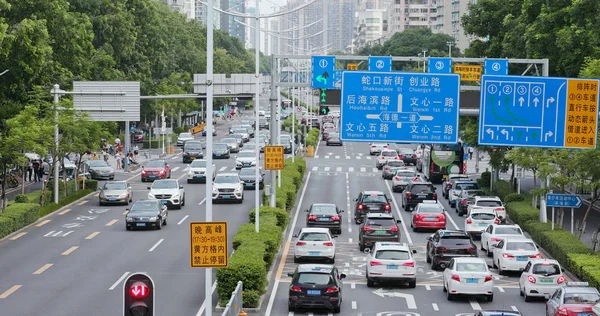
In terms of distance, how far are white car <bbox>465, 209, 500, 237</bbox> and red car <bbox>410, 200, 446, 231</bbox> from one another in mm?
1862

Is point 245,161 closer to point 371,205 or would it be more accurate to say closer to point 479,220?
point 371,205

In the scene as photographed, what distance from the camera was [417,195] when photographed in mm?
56000

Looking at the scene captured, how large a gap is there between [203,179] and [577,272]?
121 ft

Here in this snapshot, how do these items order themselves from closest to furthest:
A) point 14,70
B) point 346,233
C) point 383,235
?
point 383,235, point 346,233, point 14,70

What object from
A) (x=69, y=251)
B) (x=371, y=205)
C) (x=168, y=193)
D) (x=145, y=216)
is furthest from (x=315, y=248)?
(x=168, y=193)

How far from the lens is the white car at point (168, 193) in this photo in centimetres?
5503

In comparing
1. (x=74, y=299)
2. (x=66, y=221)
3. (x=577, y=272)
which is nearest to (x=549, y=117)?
(x=577, y=272)

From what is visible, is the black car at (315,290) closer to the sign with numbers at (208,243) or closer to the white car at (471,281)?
the white car at (471,281)

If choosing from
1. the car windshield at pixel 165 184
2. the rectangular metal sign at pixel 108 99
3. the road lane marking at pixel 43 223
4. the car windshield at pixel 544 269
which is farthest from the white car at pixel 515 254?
the car windshield at pixel 165 184

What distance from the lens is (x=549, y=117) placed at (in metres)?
32.6

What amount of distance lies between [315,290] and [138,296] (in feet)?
50.5

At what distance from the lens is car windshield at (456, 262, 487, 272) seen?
31.8 m

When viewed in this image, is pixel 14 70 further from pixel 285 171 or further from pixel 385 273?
pixel 385 273

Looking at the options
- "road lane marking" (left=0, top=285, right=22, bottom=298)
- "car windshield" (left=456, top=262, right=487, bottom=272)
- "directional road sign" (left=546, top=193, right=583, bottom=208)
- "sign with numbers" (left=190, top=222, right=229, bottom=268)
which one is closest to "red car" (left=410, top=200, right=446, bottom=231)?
"directional road sign" (left=546, top=193, right=583, bottom=208)
